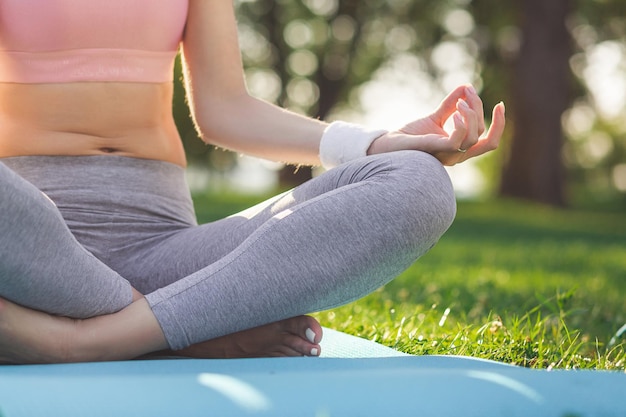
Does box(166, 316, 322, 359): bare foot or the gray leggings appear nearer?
the gray leggings

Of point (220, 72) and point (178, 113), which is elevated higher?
point (220, 72)

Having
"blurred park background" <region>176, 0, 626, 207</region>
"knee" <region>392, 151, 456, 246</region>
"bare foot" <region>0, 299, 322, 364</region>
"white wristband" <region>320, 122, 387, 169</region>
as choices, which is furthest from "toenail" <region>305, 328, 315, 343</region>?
"blurred park background" <region>176, 0, 626, 207</region>

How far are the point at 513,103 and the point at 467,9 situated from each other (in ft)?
15.7

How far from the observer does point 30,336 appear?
163cm

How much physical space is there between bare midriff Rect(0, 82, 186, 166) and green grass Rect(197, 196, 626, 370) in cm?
92

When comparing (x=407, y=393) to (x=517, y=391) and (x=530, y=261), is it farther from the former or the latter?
(x=530, y=261)

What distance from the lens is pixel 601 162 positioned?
3616 cm

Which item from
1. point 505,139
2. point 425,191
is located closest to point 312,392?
point 425,191

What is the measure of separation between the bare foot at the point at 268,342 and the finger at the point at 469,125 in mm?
518

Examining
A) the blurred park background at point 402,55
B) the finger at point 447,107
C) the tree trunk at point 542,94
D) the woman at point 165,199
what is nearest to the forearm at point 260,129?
the woman at point 165,199

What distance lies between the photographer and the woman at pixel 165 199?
1673mm

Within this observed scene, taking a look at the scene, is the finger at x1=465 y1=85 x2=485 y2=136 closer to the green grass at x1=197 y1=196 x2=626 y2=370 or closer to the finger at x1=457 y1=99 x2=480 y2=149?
the finger at x1=457 y1=99 x2=480 y2=149

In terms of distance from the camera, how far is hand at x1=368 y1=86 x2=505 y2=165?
1891mm

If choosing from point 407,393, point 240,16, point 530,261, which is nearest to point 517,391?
point 407,393
